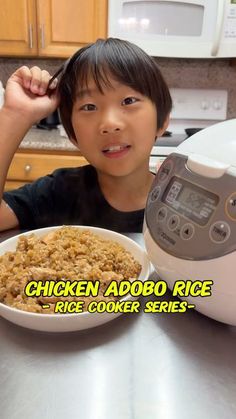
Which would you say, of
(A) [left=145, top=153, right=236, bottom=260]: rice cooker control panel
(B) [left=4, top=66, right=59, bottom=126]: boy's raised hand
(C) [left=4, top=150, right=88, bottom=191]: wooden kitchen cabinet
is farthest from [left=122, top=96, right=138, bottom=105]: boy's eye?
(C) [left=4, top=150, right=88, bottom=191]: wooden kitchen cabinet

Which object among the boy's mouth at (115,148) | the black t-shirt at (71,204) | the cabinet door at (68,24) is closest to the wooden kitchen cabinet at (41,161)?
the cabinet door at (68,24)

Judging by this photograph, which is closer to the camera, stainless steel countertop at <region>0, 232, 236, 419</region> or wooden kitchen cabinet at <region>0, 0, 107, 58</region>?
stainless steel countertop at <region>0, 232, 236, 419</region>

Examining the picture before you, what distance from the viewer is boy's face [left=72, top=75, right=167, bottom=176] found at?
30.6 inches

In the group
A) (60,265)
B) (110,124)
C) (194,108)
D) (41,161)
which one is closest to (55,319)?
(60,265)

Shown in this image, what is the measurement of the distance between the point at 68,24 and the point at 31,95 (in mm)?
1138

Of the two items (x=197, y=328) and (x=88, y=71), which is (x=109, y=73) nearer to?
(x=88, y=71)

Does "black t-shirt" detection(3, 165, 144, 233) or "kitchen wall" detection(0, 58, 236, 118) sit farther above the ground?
"kitchen wall" detection(0, 58, 236, 118)

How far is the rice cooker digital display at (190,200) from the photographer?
1.32ft

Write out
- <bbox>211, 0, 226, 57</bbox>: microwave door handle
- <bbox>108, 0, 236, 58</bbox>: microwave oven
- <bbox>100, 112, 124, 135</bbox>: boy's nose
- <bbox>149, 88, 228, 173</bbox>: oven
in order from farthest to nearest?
<bbox>149, 88, 228, 173</bbox>: oven, <bbox>108, 0, 236, 58</bbox>: microwave oven, <bbox>211, 0, 226, 57</bbox>: microwave door handle, <bbox>100, 112, 124, 135</bbox>: boy's nose

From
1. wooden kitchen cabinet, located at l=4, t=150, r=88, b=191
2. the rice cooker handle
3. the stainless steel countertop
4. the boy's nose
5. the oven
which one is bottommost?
wooden kitchen cabinet, located at l=4, t=150, r=88, b=191

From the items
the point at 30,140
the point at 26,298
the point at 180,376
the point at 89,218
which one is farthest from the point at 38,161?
the point at 180,376

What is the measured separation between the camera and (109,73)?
0.79m

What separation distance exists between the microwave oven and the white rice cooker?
4.93 ft

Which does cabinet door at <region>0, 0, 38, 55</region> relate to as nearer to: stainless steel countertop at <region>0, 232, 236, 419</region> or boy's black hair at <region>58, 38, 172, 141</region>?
boy's black hair at <region>58, 38, 172, 141</region>
